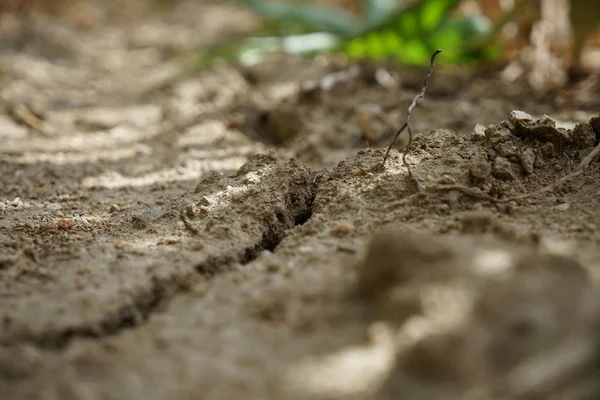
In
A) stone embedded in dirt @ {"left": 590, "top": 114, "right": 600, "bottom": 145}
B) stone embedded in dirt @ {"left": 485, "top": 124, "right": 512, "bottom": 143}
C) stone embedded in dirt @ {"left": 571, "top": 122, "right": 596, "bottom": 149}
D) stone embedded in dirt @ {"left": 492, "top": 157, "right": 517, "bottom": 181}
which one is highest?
stone embedded in dirt @ {"left": 590, "top": 114, "right": 600, "bottom": 145}

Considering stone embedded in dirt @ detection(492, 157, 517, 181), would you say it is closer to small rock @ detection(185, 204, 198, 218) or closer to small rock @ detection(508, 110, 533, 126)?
small rock @ detection(508, 110, 533, 126)

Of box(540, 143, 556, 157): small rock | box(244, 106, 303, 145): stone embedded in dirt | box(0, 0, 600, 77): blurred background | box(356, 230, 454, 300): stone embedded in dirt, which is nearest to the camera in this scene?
box(356, 230, 454, 300): stone embedded in dirt

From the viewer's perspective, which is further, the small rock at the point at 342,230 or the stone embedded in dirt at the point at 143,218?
the stone embedded in dirt at the point at 143,218

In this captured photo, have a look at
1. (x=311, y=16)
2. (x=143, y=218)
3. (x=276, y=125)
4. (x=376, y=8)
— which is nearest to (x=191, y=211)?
(x=143, y=218)

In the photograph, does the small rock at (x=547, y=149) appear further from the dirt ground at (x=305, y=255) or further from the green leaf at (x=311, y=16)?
the green leaf at (x=311, y=16)

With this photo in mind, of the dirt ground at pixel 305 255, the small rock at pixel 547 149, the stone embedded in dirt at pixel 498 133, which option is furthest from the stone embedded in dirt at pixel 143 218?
the small rock at pixel 547 149

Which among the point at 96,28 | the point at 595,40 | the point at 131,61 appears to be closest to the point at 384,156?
the point at 595,40

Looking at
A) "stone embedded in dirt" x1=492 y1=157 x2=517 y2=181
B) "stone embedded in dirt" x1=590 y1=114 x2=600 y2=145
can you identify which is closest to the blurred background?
"stone embedded in dirt" x1=590 y1=114 x2=600 y2=145
